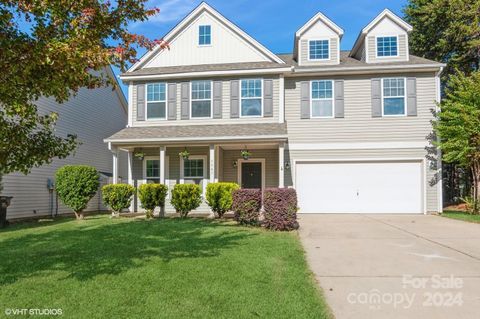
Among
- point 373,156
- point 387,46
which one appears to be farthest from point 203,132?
point 387,46

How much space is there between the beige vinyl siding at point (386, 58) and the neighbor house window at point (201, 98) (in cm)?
661

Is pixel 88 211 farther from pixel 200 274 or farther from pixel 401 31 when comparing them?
pixel 401 31

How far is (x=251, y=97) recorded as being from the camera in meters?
14.4

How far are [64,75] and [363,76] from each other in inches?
501

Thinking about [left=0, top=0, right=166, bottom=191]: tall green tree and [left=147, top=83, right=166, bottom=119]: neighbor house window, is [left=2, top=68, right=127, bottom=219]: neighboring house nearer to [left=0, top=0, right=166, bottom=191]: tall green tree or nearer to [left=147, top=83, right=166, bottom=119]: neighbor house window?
[left=147, top=83, right=166, bottom=119]: neighbor house window

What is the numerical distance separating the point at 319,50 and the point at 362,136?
396 cm

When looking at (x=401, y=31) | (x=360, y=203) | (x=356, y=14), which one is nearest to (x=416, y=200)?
(x=360, y=203)

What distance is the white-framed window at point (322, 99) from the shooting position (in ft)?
47.9

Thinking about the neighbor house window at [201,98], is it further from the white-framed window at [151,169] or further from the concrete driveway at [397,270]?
the concrete driveway at [397,270]

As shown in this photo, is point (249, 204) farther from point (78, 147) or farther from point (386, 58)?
point (386, 58)

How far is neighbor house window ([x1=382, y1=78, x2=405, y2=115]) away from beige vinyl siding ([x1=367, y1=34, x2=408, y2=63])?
1.00m

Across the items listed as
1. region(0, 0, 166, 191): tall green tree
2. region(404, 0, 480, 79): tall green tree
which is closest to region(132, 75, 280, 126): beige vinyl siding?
region(0, 0, 166, 191): tall green tree

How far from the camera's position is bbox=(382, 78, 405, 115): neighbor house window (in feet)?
46.9

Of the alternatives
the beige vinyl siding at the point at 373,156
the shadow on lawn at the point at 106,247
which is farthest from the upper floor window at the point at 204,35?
the shadow on lawn at the point at 106,247
